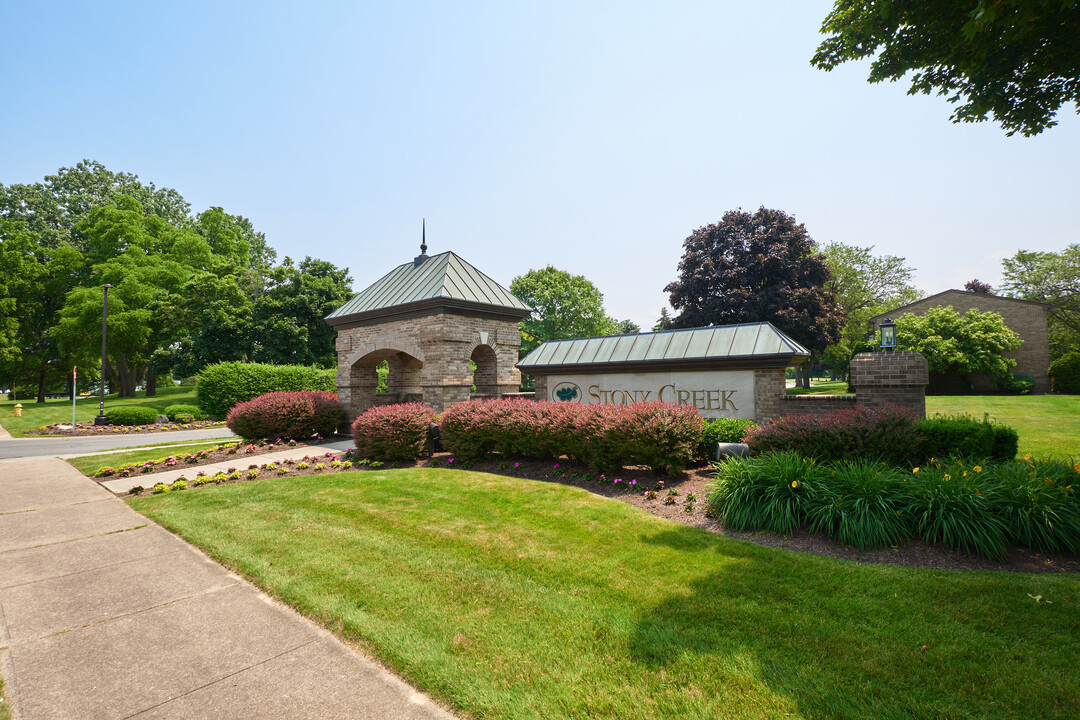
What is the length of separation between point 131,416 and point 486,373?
19476 millimetres

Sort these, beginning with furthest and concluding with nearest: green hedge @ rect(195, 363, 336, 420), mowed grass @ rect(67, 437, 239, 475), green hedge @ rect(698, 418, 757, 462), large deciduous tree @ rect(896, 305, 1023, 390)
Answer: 1. large deciduous tree @ rect(896, 305, 1023, 390)
2. green hedge @ rect(195, 363, 336, 420)
3. mowed grass @ rect(67, 437, 239, 475)
4. green hedge @ rect(698, 418, 757, 462)

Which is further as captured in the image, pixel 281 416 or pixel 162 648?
pixel 281 416

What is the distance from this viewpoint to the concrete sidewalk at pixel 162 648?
280 centimetres

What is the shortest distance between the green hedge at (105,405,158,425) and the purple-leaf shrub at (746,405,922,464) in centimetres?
2764

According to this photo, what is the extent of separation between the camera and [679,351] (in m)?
10.9

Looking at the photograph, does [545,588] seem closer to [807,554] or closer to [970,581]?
[807,554]

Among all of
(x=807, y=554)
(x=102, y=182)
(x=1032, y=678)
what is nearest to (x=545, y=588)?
(x=807, y=554)

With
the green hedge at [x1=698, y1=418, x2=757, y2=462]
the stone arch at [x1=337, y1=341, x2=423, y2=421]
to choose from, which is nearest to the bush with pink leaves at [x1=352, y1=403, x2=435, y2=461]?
the stone arch at [x1=337, y1=341, x2=423, y2=421]

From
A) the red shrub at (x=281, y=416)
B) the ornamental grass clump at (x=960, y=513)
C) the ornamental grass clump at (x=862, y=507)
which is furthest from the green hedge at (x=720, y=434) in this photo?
the red shrub at (x=281, y=416)

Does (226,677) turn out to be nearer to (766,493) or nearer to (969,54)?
(766,493)

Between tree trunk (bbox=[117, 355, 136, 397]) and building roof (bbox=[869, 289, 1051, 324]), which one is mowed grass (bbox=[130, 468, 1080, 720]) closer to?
building roof (bbox=[869, 289, 1051, 324])

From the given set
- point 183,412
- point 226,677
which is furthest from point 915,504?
point 183,412

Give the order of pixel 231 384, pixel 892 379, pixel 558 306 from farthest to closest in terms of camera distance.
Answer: pixel 558 306 → pixel 231 384 → pixel 892 379

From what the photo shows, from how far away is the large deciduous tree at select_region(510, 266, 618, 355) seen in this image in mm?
41312
